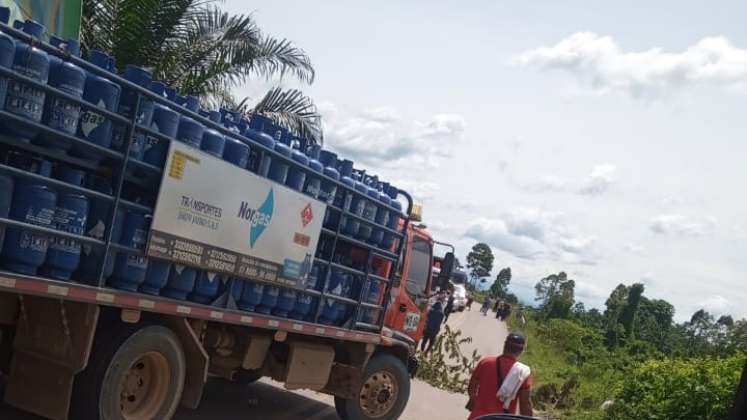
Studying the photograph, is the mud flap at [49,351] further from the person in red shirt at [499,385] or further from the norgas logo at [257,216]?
the person in red shirt at [499,385]

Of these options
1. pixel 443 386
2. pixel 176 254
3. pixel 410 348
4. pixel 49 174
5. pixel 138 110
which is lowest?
pixel 443 386

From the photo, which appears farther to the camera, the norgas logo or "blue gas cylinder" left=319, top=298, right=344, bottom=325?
"blue gas cylinder" left=319, top=298, right=344, bottom=325

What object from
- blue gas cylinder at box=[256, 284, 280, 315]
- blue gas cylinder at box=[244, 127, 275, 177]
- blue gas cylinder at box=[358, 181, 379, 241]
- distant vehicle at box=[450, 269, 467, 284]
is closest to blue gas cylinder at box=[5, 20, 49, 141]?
blue gas cylinder at box=[244, 127, 275, 177]

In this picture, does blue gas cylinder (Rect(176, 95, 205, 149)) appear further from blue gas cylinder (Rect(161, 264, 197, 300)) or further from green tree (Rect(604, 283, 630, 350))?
green tree (Rect(604, 283, 630, 350))

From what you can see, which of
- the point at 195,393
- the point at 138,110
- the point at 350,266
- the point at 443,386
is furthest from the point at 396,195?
the point at 443,386

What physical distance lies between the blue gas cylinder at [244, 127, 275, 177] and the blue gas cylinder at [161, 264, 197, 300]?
1083 millimetres

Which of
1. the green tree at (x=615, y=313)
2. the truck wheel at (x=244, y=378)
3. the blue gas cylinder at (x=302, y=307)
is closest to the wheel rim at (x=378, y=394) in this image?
the truck wheel at (x=244, y=378)

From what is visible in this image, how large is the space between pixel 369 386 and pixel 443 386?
568 centimetres

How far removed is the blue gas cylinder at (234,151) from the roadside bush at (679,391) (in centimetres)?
700

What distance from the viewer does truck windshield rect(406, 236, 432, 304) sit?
1023cm

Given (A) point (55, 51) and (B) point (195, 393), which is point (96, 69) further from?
(B) point (195, 393)

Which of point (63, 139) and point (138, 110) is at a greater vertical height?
point (138, 110)

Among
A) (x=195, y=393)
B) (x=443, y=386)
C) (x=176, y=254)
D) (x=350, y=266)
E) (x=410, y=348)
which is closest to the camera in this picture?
(x=176, y=254)

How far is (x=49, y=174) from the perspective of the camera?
17.0 feet
